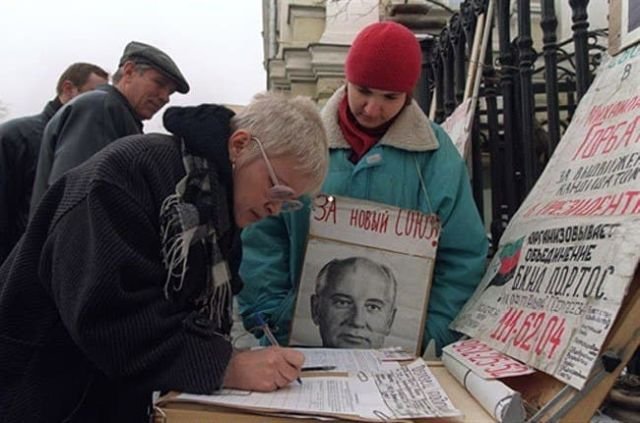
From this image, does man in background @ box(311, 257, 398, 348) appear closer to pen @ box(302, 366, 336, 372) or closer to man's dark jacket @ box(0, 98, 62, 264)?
pen @ box(302, 366, 336, 372)

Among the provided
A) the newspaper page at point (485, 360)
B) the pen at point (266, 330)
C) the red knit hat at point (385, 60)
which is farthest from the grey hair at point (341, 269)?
the red knit hat at point (385, 60)

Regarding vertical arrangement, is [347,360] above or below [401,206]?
below

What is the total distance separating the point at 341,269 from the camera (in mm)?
1524

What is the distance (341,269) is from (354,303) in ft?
0.31

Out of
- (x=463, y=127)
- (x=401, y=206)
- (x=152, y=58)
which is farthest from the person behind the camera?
(x=152, y=58)

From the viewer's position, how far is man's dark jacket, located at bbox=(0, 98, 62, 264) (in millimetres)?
2627

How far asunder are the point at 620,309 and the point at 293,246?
0.89 metres

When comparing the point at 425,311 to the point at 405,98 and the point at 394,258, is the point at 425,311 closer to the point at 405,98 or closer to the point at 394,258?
the point at 394,258

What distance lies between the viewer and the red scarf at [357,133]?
5.60 ft

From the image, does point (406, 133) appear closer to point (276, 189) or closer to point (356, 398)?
point (276, 189)

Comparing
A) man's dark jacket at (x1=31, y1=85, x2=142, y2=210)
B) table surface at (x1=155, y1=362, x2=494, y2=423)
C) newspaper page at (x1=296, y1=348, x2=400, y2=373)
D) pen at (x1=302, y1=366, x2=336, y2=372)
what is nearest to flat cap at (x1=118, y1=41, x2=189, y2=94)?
man's dark jacket at (x1=31, y1=85, x2=142, y2=210)

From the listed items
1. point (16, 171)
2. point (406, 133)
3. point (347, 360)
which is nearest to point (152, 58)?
point (16, 171)

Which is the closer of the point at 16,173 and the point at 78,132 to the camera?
the point at 78,132

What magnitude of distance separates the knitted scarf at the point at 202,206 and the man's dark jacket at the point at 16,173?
1.79 m
